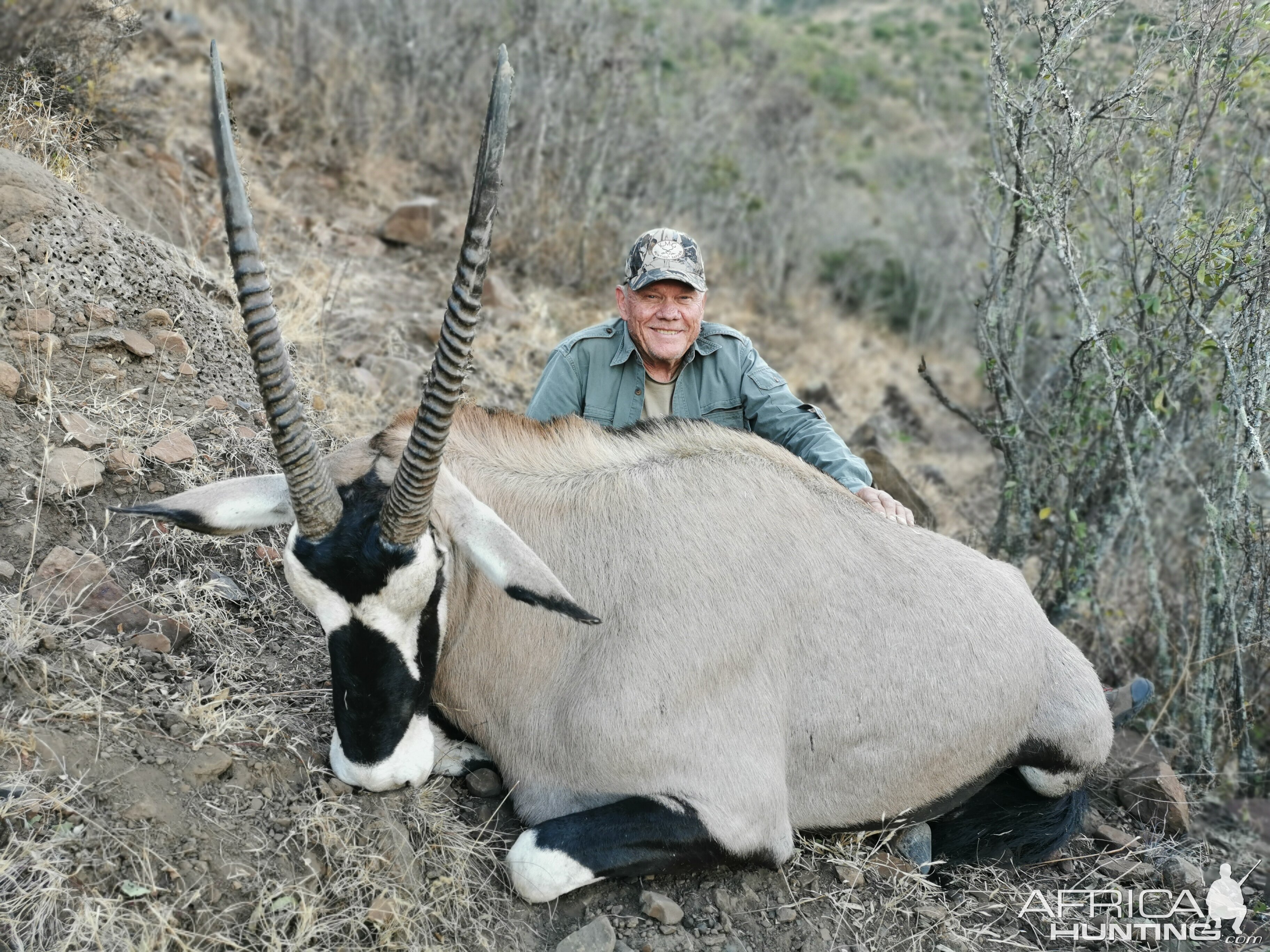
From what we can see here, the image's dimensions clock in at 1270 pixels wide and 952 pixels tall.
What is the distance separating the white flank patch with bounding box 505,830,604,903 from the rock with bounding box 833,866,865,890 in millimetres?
1171

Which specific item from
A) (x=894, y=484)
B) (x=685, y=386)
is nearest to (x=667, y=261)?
(x=685, y=386)

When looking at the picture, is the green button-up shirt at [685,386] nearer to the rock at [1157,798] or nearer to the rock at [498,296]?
the rock at [1157,798]

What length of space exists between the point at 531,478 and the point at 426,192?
792 cm

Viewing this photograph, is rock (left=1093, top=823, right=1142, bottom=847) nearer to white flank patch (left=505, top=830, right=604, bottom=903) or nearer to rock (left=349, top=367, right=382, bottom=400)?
white flank patch (left=505, top=830, right=604, bottom=903)

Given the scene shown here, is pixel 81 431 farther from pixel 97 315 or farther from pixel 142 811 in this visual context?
pixel 142 811

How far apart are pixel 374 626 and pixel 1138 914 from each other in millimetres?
3617

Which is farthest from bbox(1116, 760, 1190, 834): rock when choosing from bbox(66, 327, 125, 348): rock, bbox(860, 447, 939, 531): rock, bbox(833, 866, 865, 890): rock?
bbox(66, 327, 125, 348): rock

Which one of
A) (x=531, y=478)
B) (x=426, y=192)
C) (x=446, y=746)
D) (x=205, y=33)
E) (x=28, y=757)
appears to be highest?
(x=205, y=33)

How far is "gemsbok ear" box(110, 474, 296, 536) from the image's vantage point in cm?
345

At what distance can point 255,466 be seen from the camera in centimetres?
498

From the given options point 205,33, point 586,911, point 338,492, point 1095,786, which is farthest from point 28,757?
point 205,33

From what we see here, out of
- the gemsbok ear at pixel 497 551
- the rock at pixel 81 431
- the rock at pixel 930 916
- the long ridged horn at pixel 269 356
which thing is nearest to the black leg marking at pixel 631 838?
the gemsbok ear at pixel 497 551

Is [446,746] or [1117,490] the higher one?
[1117,490]

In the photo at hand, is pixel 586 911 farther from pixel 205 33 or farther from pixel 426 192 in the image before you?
pixel 205 33
